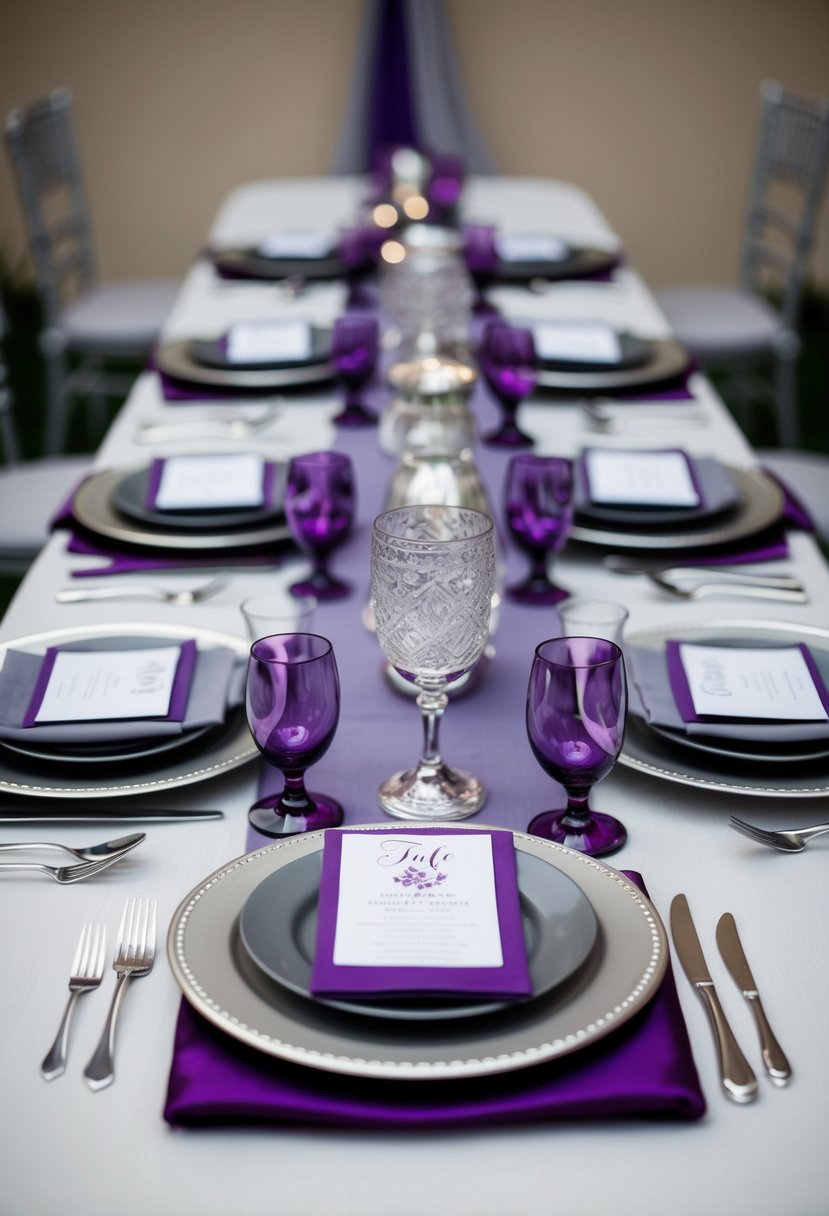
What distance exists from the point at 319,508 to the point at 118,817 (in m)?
0.47

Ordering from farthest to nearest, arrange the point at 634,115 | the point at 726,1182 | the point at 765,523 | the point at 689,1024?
1. the point at 634,115
2. the point at 765,523
3. the point at 689,1024
4. the point at 726,1182

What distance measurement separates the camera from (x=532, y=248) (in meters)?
2.74

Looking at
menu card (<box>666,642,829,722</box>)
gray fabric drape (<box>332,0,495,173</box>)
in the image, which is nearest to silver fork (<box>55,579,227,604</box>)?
menu card (<box>666,642,829,722</box>)

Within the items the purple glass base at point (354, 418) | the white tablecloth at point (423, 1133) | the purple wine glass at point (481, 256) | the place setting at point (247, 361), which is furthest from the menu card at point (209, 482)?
the purple wine glass at point (481, 256)

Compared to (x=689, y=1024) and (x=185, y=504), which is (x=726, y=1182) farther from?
(x=185, y=504)

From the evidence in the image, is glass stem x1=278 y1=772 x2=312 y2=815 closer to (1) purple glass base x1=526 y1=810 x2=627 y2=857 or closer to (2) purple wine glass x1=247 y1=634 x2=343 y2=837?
(2) purple wine glass x1=247 y1=634 x2=343 y2=837

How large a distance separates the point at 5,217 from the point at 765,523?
467 cm

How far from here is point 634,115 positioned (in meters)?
5.15

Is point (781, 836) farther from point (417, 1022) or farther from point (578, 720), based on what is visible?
point (417, 1022)

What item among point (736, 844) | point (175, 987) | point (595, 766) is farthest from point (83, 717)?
point (736, 844)

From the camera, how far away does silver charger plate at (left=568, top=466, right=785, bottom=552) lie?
1450 mm

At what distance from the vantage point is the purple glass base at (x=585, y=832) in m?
0.95

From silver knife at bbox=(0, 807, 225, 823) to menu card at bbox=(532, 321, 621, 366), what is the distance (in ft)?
3.96

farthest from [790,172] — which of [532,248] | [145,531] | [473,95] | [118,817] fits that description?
[118,817]
